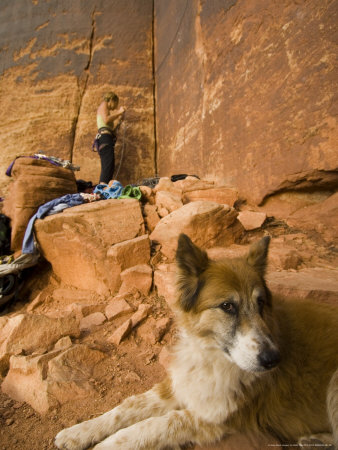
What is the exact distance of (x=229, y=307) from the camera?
61.4 inches

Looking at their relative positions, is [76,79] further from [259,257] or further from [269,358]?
[269,358]

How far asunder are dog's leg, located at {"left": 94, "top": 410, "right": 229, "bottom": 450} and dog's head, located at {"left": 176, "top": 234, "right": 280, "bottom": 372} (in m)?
0.51

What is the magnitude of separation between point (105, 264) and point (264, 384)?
9.19 ft

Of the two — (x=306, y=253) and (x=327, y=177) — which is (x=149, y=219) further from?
(x=327, y=177)

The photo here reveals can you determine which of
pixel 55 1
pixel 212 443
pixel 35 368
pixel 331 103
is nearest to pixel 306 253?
pixel 331 103

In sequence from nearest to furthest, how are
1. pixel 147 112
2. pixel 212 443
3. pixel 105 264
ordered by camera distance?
pixel 212 443 → pixel 105 264 → pixel 147 112

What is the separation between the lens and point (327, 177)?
3775 mm

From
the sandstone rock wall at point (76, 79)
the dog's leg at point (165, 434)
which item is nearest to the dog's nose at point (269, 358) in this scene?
the dog's leg at point (165, 434)

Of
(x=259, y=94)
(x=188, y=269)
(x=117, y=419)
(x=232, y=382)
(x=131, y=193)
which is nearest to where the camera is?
(x=232, y=382)

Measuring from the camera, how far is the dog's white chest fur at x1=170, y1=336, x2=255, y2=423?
1.51 meters

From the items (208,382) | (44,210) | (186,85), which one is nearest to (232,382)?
(208,382)

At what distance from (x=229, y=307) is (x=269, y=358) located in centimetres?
37

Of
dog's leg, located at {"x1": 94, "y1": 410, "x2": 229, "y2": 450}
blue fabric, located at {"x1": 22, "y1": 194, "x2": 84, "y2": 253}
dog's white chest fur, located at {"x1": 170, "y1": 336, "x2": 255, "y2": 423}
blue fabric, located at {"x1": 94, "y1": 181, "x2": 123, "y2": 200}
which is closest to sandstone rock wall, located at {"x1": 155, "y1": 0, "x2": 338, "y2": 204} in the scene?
blue fabric, located at {"x1": 94, "y1": 181, "x2": 123, "y2": 200}

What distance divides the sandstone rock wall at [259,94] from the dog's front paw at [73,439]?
4395 millimetres
